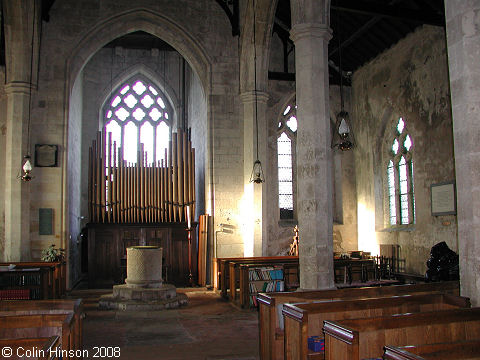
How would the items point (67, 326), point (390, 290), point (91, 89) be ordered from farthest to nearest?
1. point (91, 89)
2. point (390, 290)
3. point (67, 326)

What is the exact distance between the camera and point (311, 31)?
6945 mm

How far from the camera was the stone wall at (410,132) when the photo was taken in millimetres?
10359

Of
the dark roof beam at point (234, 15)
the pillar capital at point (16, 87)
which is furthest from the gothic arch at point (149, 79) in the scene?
the pillar capital at point (16, 87)

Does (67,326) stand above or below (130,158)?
below

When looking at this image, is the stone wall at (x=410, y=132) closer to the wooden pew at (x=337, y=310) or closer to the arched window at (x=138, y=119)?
the wooden pew at (x=337, y=310)

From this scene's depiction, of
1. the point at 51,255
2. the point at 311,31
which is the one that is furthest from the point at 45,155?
the point at 311,31

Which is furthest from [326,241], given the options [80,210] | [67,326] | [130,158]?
[130,158]

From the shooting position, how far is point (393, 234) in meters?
12.2

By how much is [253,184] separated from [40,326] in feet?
26.3

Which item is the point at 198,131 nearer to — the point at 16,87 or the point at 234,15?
the point at 234,15

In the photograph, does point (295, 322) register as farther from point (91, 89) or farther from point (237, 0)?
point (91, 89)

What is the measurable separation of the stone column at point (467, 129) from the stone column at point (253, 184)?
23.3 ft

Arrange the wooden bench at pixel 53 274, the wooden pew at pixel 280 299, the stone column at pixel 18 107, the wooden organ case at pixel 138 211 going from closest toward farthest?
the wooden pew at pixel 280 299
the wooden bench at pixel 53 274
the stone column at pixel 18 107
the wooden organ case at pixel 138 211

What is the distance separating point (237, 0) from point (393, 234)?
6.94 m
